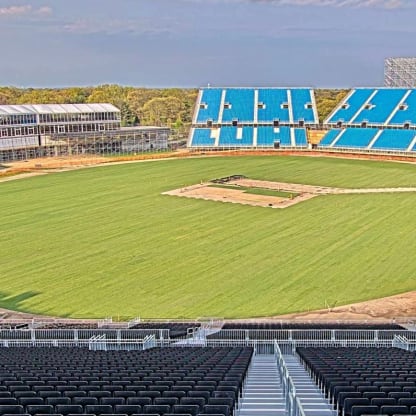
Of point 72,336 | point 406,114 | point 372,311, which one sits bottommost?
point 372,311

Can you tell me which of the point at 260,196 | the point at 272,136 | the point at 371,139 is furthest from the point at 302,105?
the point at 260,196

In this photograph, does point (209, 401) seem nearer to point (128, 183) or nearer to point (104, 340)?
point (104, 340)

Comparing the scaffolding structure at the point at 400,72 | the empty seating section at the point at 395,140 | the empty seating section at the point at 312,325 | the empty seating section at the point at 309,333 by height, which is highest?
the scaffolding structure at the point at 400,72

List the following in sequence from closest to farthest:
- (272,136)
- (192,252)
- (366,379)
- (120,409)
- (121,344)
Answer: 1. (120,409)
2. (366,379)
3. (121,344)
4. (192,252)
5. (272,136)

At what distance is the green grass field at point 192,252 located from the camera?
2544 centimetres

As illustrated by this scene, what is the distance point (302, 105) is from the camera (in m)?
94.0

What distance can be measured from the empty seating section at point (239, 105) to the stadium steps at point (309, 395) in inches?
3162

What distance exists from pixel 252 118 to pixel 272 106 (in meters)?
5.01

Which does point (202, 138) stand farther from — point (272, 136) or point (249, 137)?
point (272, 136)

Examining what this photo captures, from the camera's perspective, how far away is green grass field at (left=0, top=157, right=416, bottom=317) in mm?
25438

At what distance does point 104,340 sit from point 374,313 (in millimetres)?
11934

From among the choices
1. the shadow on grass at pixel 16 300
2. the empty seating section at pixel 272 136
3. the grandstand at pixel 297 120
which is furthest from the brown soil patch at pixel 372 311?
the empty seating section at pixel 272 136

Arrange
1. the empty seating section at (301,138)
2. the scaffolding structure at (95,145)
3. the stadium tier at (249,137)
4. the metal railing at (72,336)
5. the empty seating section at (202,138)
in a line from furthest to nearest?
the empty seating section at (202,138) → the stadium tier at (249,137) → the empty seating section at (301,138) → the scaffolding structure at (95,145) → the metal railing at (72,336)

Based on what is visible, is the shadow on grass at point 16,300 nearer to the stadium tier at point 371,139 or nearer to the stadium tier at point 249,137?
the stadium tier at point 371,139
